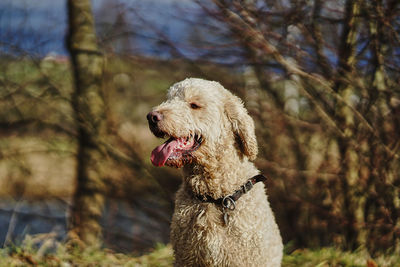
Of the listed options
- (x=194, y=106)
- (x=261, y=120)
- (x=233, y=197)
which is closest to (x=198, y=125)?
(x=194, y=106)

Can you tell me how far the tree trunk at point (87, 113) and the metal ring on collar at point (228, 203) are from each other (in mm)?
2819

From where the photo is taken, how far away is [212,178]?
2.89 meters

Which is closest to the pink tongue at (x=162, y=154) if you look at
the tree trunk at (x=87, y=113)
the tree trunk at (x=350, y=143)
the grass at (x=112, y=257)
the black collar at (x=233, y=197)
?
the black collar at (x=233, y=197)

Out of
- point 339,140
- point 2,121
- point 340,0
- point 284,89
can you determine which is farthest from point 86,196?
point 340,0

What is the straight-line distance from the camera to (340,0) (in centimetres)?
443

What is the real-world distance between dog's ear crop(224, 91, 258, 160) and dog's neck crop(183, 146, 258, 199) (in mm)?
99

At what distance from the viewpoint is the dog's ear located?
286cm

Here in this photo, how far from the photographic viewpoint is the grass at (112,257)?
4.12 meters

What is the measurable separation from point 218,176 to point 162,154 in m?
0.45

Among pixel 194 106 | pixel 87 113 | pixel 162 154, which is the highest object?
pixel 194 106

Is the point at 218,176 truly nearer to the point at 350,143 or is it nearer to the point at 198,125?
the point at 198,125

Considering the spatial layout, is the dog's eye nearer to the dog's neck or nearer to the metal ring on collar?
the dog's neck

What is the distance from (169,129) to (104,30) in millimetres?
3024

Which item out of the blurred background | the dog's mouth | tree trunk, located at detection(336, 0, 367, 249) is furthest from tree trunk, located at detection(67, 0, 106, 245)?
tree trunk, located at detection(336, 0, 367, 249)
